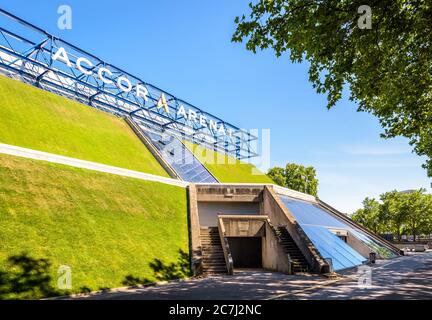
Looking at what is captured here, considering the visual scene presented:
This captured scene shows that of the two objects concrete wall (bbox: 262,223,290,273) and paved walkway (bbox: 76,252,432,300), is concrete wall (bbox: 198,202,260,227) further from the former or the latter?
paved walkway (bbox: 76,252,432,300)

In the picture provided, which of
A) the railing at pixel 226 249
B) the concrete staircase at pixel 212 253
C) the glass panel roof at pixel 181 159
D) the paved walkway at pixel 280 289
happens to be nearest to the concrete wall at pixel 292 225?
the paved walkway at pixel 280 289

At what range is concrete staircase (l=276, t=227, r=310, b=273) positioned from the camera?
23106 millimetres

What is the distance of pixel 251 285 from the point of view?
1791cm

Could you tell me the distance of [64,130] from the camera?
29734mm

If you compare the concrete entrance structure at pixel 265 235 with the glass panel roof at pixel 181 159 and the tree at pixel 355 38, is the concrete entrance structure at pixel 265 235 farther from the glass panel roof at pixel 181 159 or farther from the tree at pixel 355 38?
the tree at pixel 355 38

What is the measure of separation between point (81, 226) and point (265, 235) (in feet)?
51.6

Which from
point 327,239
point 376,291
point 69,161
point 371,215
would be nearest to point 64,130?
point 69,161

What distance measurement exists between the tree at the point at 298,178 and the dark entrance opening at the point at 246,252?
194 feet

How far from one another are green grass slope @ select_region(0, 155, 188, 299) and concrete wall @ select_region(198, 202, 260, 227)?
8917 mm

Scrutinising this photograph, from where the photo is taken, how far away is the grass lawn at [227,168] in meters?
44.5

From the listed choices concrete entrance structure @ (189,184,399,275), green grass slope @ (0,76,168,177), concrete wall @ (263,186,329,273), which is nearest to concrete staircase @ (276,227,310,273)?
concrete entrance structure @ (189,184,399,275)

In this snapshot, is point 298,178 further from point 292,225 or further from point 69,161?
point 69,161

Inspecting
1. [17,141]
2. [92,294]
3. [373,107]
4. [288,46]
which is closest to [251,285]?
[92,294]
